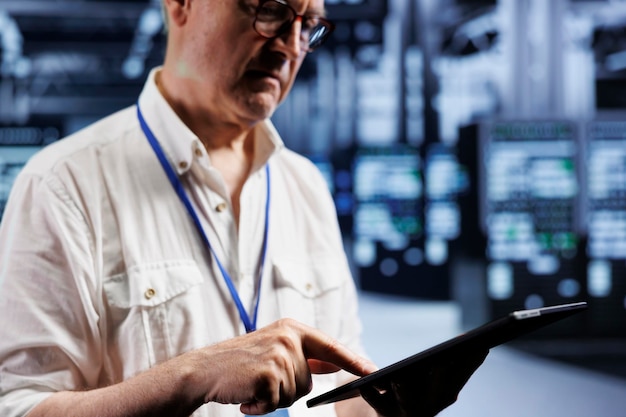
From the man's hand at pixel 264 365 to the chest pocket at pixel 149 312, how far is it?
195 mm

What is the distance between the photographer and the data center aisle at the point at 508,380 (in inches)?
151

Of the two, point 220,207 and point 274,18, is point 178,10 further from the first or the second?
point 220,207

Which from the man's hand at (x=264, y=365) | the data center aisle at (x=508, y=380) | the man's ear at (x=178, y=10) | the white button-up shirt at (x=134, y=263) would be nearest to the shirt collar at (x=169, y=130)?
the white button-up shirt at (x=134, y=263)

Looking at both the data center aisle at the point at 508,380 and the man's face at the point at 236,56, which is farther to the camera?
the data center aisle at the point at 508,380

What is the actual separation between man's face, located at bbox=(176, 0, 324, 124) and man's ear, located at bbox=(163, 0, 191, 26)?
0.02 metres

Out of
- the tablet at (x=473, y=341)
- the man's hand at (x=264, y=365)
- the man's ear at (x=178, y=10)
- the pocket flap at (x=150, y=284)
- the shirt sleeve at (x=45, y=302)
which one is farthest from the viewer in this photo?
the man's ear at (x=178, y=10)

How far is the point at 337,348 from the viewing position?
1110 millimetres

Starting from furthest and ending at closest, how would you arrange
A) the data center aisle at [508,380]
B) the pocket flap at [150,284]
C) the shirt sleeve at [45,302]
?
the data center aisle at [508,380] < the pocket flap at [150,284] < the shirt sleeve at [45,302]

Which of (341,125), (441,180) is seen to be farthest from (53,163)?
(341,125)

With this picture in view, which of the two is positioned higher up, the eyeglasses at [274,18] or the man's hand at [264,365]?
the eyeglasses at [274,18]

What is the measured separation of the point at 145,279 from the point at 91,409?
10.0 inches

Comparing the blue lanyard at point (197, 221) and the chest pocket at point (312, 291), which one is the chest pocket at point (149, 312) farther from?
the chest pocket at point (312, 291)

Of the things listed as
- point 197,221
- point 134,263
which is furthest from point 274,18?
point 134,263

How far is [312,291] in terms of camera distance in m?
1.55
